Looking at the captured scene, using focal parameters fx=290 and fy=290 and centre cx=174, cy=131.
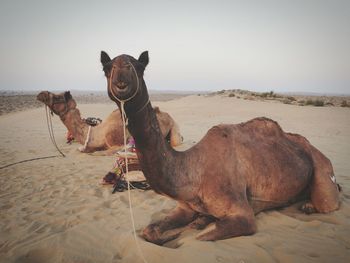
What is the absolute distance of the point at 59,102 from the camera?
786 cm

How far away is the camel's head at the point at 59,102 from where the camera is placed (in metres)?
7.67

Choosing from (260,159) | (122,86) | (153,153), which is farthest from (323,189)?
(122,86)

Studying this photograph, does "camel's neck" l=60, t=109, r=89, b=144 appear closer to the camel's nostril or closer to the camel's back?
the camel's back

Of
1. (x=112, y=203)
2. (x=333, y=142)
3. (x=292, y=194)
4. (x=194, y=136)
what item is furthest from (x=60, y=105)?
(x=333, y=142)

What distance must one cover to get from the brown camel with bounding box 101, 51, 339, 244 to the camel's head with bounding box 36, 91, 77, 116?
548 cm

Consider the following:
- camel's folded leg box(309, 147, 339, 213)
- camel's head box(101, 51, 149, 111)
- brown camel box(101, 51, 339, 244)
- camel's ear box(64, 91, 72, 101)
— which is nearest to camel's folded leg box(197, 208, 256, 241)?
brown camel box(101, 51, 339, 244)

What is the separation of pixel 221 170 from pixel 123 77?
1.60m

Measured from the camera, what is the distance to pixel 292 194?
12.8ft

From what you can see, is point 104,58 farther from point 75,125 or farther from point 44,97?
point 75,125

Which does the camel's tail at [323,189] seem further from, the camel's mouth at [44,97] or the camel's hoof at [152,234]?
the camel's mouth at [44,97]

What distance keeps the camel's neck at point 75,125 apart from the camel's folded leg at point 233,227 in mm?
5997

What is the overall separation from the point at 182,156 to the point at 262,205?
4.30 ft

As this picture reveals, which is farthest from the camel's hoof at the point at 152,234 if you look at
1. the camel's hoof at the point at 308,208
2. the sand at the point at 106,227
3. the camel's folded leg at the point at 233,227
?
the camel's hoof at the point at 308,208

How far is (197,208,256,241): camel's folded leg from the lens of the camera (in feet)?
9.95
